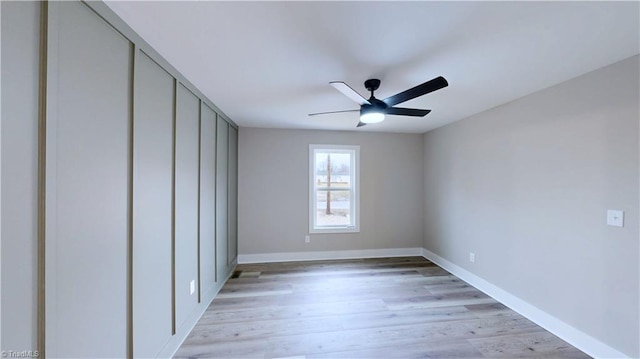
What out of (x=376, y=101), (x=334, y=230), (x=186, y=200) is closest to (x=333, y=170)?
(x=334, y=230)

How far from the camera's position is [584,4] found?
4.07ft

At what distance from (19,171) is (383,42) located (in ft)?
6.05

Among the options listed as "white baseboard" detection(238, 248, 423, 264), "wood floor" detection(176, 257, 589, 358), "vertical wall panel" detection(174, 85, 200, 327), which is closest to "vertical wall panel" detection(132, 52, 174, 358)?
"vertical wall panel" detection(174, 85, 200, 327)

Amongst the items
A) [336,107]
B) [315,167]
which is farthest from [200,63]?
[315,167]

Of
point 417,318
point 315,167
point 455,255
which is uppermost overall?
point 315,167

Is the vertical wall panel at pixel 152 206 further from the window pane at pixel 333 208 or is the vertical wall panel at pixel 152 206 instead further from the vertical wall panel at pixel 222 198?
the window pane at pixel 333 208

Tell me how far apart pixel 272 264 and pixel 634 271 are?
388cm

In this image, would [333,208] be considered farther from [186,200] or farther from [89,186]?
[89,186]

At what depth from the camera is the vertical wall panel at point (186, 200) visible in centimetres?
204

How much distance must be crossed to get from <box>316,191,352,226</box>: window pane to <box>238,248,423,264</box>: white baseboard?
0.52 metres

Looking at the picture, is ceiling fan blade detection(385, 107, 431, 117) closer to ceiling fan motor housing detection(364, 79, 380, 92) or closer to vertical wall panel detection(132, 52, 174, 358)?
ceiling fan motor housing detection(364, 79, 380, 92)

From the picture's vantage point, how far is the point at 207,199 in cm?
273

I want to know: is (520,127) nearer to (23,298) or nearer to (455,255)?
(455,255)

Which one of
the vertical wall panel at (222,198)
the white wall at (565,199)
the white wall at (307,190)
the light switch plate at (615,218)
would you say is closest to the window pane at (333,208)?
the white wall at (307,190)
